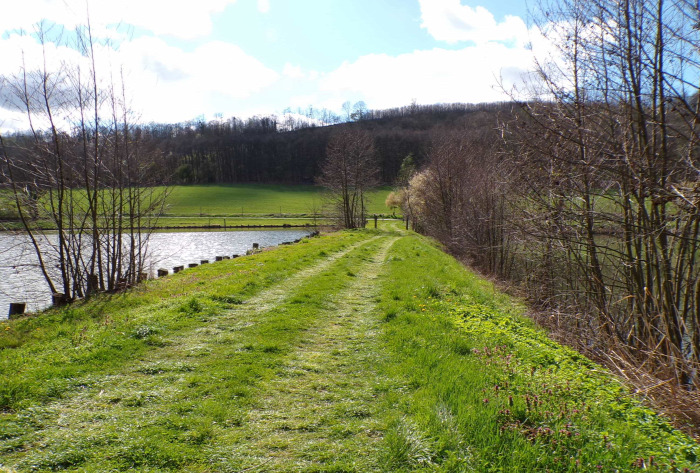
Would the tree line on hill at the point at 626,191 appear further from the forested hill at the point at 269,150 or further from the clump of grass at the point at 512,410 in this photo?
the forested hill at the point at 269,150

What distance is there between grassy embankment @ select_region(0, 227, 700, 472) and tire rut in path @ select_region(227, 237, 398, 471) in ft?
0.06

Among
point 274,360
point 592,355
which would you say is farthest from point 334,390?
point 592,355

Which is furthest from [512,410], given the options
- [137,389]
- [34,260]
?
[34,260]

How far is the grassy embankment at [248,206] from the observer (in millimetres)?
58594

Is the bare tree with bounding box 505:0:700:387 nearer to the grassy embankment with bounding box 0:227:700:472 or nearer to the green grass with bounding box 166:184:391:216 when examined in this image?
the grassy embankment with bounding box 0:227:700:472

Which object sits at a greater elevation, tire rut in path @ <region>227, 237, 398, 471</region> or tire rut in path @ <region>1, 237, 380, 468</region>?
tire rut in path @ <region>1, 237, 380, 468</region>

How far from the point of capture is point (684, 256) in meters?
6.27

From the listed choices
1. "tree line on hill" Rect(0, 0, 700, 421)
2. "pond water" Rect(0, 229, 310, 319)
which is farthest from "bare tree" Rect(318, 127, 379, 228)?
"tree line on hill" Rect(0, 0, 700, 421)

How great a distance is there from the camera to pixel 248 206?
75000mm

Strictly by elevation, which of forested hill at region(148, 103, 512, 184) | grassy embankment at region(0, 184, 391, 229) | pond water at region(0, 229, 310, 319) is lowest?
pond water at region(0, 229, 310, 319)

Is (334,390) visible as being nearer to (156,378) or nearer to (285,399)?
(285,399)

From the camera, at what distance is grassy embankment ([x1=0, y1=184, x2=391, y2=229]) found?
58.6 meters

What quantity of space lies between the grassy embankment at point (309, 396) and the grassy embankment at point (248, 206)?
41498 mm

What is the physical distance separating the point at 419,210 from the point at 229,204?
47624 mm
